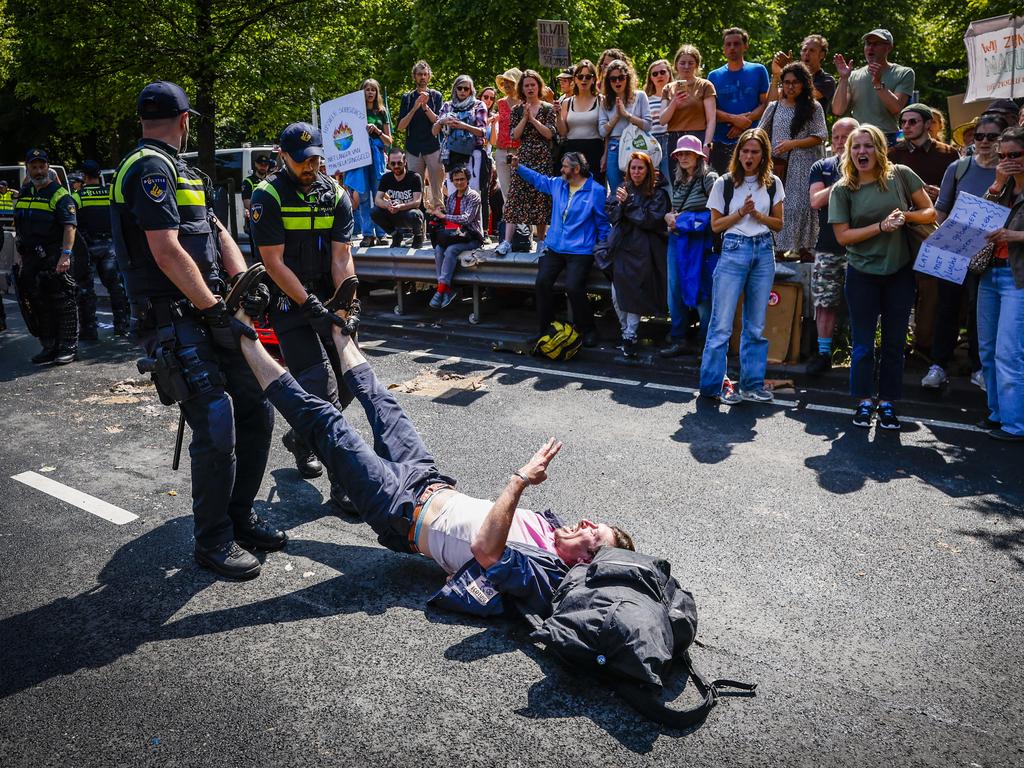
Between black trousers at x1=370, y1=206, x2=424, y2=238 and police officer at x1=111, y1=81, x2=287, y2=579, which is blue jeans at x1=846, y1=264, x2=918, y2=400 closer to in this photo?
police officer at x1=111, y1=81, x2=287, y2=579

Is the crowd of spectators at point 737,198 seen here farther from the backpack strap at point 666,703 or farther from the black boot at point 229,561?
the black boot at point 229,561

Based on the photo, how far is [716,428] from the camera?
7016mm

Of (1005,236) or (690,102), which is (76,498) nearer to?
(1005,236)

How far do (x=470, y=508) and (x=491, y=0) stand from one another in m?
18.0

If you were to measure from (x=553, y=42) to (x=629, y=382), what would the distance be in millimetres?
4943

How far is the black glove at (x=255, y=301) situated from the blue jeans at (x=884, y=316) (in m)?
4.63

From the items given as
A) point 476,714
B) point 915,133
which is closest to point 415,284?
point 915,133

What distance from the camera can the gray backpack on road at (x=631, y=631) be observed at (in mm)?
3418

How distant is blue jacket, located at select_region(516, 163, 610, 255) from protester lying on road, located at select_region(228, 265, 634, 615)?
510 centimetres

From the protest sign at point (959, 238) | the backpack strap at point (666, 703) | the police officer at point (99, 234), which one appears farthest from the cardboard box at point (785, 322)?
the police officer at point (99, 234)

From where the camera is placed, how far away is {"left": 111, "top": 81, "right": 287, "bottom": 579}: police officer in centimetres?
433

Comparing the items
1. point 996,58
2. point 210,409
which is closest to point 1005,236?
point 996,58

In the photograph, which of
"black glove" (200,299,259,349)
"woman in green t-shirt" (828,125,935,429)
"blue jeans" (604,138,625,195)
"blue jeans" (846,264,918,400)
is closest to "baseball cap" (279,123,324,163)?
"black glove" (200,299,259,349)

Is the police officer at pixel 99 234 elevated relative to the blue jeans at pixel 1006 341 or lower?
elevated
